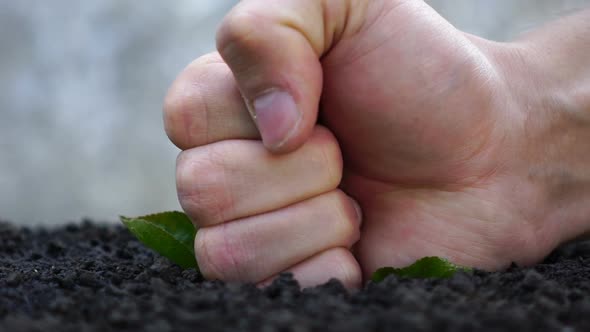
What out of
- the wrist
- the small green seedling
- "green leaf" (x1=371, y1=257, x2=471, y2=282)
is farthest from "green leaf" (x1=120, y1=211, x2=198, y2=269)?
the wrist

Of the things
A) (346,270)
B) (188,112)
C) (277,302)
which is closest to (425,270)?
(346,270)

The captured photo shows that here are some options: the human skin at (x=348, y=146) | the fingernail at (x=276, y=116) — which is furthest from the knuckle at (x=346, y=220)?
the fingernail at (x=276, y=116)

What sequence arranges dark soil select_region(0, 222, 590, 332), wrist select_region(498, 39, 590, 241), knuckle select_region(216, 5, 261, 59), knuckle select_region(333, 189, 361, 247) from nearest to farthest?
dark soil select_region(0, 222, 590, 332) < knuckle select_region(216, 5, 261, 59) < knuckle select_region(333, 189, 361, 247) < wrist select_region(498, 39, 590, 241)

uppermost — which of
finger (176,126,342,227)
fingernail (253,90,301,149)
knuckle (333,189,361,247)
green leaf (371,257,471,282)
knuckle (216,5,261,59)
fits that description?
knuckle (216,5,261,59)

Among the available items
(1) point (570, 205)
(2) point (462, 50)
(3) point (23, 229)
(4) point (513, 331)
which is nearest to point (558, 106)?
(1) point (570, 205)

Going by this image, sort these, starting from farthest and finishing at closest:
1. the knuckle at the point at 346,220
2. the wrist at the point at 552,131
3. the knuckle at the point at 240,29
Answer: the wrist at the point at 552,131, the knuckle at the point at 346,220, the knuckle at the point at 240,29

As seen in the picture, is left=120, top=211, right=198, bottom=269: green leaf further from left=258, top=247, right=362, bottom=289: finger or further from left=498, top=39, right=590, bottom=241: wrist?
left=498, top=39, right=590, bottom=241: wrist

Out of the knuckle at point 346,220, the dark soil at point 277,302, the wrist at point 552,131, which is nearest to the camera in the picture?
the dark soil at point 277,302

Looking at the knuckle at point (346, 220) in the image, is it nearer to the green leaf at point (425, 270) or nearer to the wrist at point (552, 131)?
the green leaf at point (425, 270)
